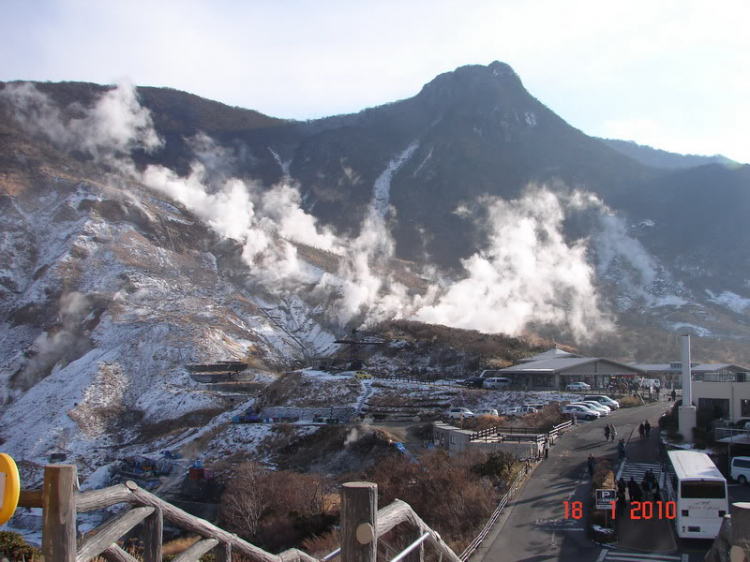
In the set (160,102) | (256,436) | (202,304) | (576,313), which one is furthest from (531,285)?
(160,102)

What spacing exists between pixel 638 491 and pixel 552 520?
11.8 feet

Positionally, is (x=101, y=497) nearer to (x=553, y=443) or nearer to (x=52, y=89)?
(x=553, y=443)

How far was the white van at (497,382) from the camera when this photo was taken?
52.7m

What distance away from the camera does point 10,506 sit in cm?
349

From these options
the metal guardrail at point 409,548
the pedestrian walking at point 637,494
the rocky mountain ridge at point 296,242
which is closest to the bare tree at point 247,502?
the pedestrian walking at point 637,494

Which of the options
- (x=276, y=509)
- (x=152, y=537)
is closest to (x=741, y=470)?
Answer: (x=276, y=509)

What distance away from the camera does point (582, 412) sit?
40000 millimetres

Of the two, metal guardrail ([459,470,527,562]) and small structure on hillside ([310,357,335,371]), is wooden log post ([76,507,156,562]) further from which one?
small structure on hillside ([310,357,335,371])

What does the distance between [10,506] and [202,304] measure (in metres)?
78.2

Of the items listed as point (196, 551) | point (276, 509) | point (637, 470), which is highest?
point (196, 551)

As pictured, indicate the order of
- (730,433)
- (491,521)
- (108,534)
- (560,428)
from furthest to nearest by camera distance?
(560,428)
(730,433)
(491,521)
(108,534)

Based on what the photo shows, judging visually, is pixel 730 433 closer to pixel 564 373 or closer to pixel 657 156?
pixel 564 373

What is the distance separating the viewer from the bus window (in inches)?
641

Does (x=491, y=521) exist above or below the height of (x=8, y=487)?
below
